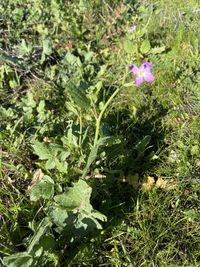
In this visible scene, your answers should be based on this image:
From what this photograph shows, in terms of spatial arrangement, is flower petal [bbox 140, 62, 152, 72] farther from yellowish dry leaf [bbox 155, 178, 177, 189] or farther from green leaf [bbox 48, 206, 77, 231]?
green leaf [bbox 48, 206, 77, 231]

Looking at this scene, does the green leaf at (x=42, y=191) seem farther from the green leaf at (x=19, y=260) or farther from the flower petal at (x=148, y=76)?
the flower petal at (x=148, y=76)

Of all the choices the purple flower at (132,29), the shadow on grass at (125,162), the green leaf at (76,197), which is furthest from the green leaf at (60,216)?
the purple flower at (132,29)

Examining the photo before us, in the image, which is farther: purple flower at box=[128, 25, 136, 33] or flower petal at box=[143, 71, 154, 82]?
purple flower at box=[128, 25, 136, 33]

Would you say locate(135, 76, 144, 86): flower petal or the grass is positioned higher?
locate(135, 76, 144, 86): flower petal

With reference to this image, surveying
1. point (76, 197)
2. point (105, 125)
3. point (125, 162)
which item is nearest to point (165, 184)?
point (125, 162)

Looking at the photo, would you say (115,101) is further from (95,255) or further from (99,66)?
(95,255)

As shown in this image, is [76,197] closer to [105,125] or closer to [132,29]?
[105,125]

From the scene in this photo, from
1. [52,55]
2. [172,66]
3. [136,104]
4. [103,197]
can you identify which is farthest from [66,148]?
[52,55]

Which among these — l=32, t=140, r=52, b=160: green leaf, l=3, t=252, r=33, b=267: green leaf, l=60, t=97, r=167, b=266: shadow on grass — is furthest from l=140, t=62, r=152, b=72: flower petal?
l=3, t=252, r=33, b=267: green leaf

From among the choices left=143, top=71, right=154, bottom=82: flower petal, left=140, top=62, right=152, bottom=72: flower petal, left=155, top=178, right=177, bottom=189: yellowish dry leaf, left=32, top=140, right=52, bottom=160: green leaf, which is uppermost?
left=140, top=62, right=152, bottom=72: flower petal
